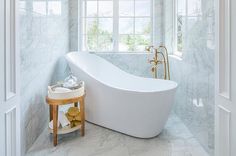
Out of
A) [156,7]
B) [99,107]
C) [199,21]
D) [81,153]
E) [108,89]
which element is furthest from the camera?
[156,7]

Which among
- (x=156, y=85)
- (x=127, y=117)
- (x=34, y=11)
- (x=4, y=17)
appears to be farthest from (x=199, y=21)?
(x=4, y=17)

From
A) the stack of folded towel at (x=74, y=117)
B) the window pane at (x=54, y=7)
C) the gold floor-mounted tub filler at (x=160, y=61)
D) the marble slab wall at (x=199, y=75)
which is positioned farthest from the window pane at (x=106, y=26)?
the stack of folded towel at (x=74, y=117)

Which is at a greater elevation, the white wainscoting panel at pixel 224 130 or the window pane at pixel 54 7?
the window pane at pixel 54 7

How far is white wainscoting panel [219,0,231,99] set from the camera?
4.15 ft

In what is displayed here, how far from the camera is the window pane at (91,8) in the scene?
448 cm

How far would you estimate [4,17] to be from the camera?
Result: 124 centimetres

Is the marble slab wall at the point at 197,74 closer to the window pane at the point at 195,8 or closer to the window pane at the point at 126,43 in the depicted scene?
the window pane at the point at 195,8

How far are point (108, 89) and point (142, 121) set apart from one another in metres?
0.57

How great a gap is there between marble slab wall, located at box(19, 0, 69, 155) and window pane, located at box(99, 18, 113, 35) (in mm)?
888

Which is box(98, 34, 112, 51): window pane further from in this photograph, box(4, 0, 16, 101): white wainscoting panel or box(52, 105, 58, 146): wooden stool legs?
box(4, 0, 16, 101): white wainscoting panel

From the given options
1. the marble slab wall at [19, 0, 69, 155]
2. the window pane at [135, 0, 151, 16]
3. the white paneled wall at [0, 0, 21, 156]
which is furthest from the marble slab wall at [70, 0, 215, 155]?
the marble slab wall at [19, 0, 69, 155]

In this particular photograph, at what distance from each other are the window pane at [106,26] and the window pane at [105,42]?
76mm

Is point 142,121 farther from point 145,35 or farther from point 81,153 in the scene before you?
point 145,35

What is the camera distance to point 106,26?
4496mm
